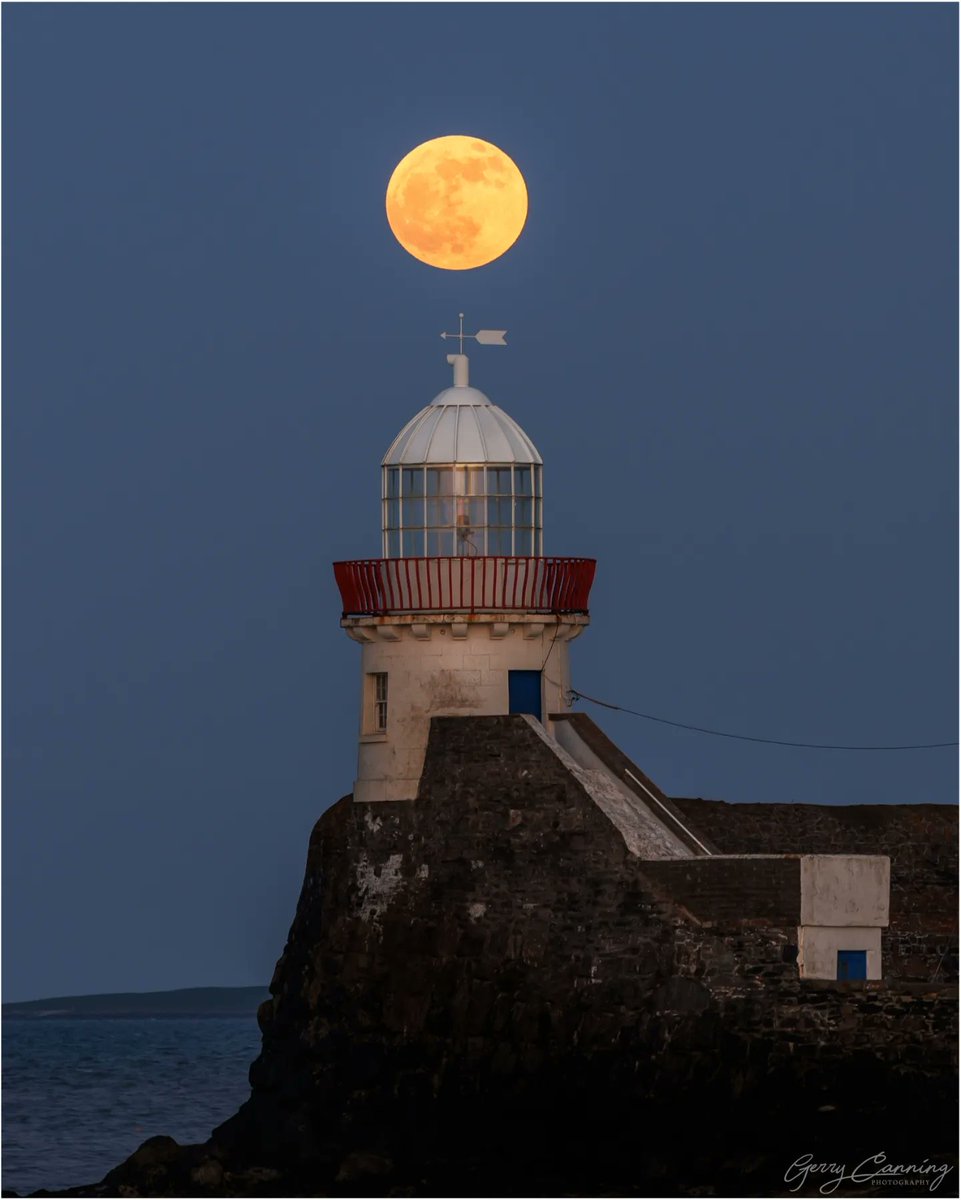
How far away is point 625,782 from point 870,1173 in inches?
309

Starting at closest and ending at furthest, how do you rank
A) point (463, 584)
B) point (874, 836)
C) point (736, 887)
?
point (736, 887), point (463, 584), point (874, 836)

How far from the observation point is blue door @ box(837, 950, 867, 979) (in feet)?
181

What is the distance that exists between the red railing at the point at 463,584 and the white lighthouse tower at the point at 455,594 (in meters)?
0.01

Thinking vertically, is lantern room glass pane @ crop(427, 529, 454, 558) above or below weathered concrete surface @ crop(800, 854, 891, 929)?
above

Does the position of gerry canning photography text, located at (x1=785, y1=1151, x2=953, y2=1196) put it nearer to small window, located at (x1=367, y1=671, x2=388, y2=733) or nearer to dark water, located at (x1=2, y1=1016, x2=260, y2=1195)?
small window, located at (x1=367, y1=671, x2=388, y2=733)

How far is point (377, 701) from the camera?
6034 centimetres

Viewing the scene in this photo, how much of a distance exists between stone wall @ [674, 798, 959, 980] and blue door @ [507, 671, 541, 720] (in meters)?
3.31

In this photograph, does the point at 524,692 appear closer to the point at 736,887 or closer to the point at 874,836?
the point at 736,887

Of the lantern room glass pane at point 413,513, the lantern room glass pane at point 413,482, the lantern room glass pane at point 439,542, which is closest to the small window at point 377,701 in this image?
the lantern room glass pane at point 439,542

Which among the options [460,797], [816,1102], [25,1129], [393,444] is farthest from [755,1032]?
[25,1129]

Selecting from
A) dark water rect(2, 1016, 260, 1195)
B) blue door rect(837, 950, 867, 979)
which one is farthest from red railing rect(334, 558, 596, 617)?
dark water rect(2, 1016, 260, 1195)

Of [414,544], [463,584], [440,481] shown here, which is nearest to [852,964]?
[463,584]

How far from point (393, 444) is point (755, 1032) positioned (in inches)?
432

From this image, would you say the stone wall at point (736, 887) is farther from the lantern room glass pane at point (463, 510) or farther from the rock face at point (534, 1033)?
the lantern room glass pane at point (463, 510)
